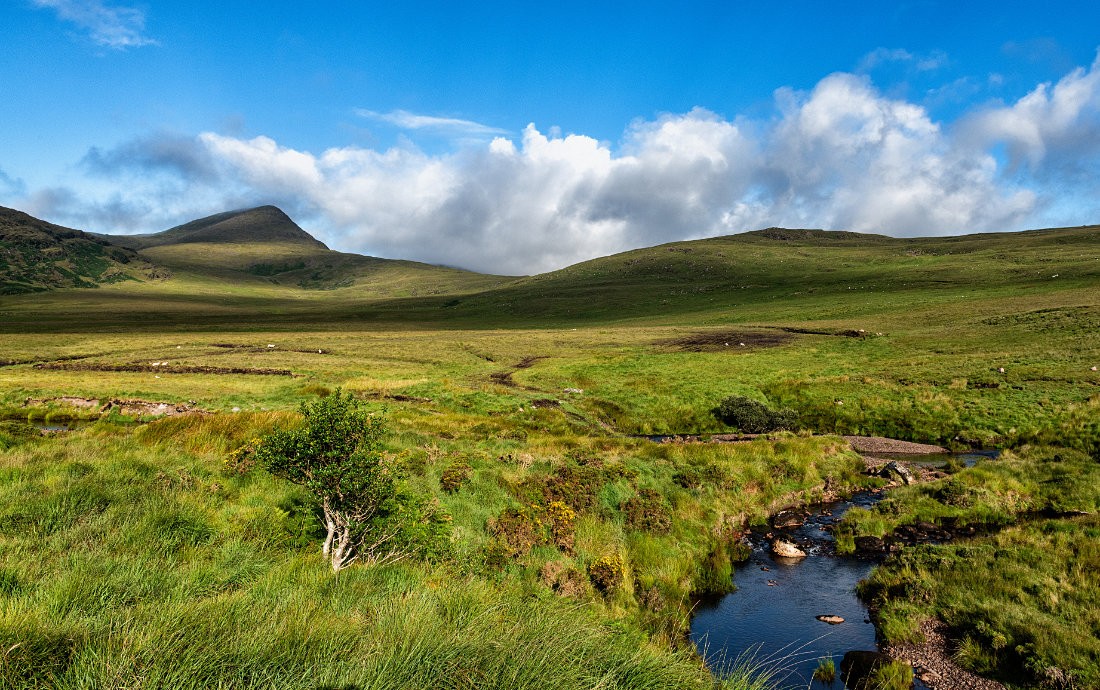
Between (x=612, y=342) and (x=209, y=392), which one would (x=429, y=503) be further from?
(x=612, y=342)

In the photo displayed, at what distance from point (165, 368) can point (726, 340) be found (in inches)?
2825

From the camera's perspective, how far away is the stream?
12.6m

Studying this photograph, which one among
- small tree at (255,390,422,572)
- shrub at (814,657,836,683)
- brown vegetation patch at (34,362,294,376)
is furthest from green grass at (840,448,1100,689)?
A: brown vegetation patch at (34,362,294,376)

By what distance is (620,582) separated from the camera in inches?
579

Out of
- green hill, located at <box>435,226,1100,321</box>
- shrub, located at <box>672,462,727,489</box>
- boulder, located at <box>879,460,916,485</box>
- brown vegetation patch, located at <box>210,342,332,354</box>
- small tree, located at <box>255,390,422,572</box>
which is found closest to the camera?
small tree, located at <box>255,390,422,572</box>

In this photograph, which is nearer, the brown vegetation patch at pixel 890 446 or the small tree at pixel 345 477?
the small tree at pixel 345 477

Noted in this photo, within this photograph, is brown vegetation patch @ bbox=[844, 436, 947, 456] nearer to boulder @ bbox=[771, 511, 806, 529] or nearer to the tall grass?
boulder @ bbox=[771, 511, 806, 529]

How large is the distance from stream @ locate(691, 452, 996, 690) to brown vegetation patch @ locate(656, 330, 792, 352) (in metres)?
Answer: 56.3

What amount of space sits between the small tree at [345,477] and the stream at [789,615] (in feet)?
24.8

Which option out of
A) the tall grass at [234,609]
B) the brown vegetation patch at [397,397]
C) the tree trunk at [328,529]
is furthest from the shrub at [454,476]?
the brown vegetation patch at [397,397]

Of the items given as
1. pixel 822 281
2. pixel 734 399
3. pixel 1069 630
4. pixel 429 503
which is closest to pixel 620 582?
pixel 429 503

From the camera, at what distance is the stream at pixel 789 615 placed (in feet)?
41.4

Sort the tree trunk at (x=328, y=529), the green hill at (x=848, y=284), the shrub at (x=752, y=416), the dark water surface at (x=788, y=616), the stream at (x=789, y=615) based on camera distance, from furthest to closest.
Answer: the green hill at (x=848, y=284), the shrub at (x=752, y=416), the dark water surface at (x=788, y=616), the stream at (x=789, y=615), the tree trunk at (x=328, y=529)

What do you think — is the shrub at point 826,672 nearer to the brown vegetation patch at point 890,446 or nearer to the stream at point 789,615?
the stream at point 789,615
